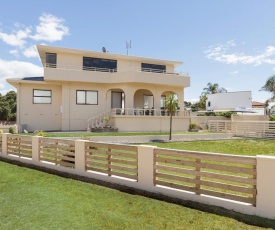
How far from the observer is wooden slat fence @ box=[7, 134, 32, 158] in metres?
10.6

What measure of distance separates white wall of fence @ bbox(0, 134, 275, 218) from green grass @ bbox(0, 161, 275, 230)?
1.58 feet

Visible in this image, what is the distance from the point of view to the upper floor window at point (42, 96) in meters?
22.4

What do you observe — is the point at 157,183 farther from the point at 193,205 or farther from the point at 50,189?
the point at 50,189

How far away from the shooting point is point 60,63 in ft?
73.8

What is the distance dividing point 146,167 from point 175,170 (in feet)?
2.90

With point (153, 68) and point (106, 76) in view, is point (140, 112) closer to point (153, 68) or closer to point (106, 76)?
point (106, 76)

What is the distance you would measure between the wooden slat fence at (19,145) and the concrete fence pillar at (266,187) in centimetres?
930

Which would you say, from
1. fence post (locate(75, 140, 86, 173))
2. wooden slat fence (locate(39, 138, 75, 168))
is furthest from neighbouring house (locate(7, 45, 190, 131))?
fence post (locate(75, 140, 86, 173))

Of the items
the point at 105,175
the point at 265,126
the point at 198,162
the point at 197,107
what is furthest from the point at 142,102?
the point at 197,107

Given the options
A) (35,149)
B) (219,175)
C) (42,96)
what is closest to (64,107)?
(42,96)

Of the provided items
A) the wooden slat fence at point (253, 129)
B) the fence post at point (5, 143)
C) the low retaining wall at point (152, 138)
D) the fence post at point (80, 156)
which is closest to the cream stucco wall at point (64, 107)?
the low retaining wall at point (152, 138)

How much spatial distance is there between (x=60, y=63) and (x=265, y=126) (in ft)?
68.8

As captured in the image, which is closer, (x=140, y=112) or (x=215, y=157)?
(x=215, y=157)

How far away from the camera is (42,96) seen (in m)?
22.6
